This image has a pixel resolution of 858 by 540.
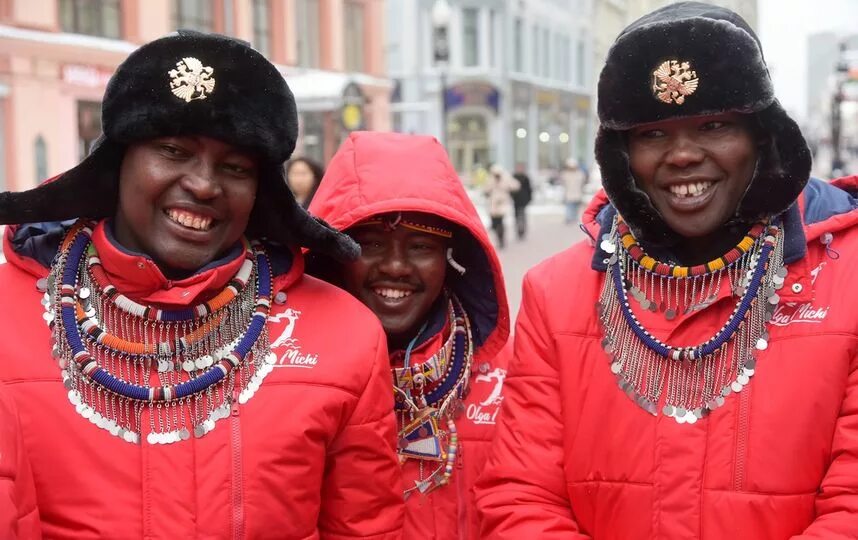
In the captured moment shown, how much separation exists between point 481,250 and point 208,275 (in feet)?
3.68

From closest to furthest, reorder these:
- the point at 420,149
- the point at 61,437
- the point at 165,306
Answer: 1. the point at 61,437
2. the point at 165,306
3. the point at 420,149

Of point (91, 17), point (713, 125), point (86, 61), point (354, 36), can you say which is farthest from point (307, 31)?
point (713, 125)

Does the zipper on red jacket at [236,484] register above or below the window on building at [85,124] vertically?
below

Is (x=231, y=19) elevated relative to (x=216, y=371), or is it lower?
elevated

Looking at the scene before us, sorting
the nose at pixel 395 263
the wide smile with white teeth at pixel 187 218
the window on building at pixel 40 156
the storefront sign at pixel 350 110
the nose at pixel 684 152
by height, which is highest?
the storefront sign at pixel 350 110

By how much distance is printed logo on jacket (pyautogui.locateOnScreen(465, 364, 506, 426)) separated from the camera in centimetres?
281

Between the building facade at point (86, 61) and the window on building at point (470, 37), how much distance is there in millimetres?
12245

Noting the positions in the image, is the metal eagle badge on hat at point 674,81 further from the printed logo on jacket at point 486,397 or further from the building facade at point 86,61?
the building facade at point 86,61

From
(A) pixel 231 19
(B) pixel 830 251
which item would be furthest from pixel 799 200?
(A) pixel 231 19

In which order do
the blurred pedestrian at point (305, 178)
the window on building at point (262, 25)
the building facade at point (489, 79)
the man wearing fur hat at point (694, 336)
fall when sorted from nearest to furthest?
the man wearing fur hat at point (694, 336)
the blurred pedestrian at point (305, 178)
the window on building at point (262, 25)
the building facade at point (489, 79)

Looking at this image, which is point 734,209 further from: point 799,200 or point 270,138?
point 270,138

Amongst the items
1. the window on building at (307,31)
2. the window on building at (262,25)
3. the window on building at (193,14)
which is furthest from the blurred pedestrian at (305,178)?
the window on building at (307,31)

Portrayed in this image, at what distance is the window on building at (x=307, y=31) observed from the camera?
78.6 ft

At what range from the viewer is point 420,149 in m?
2.87
